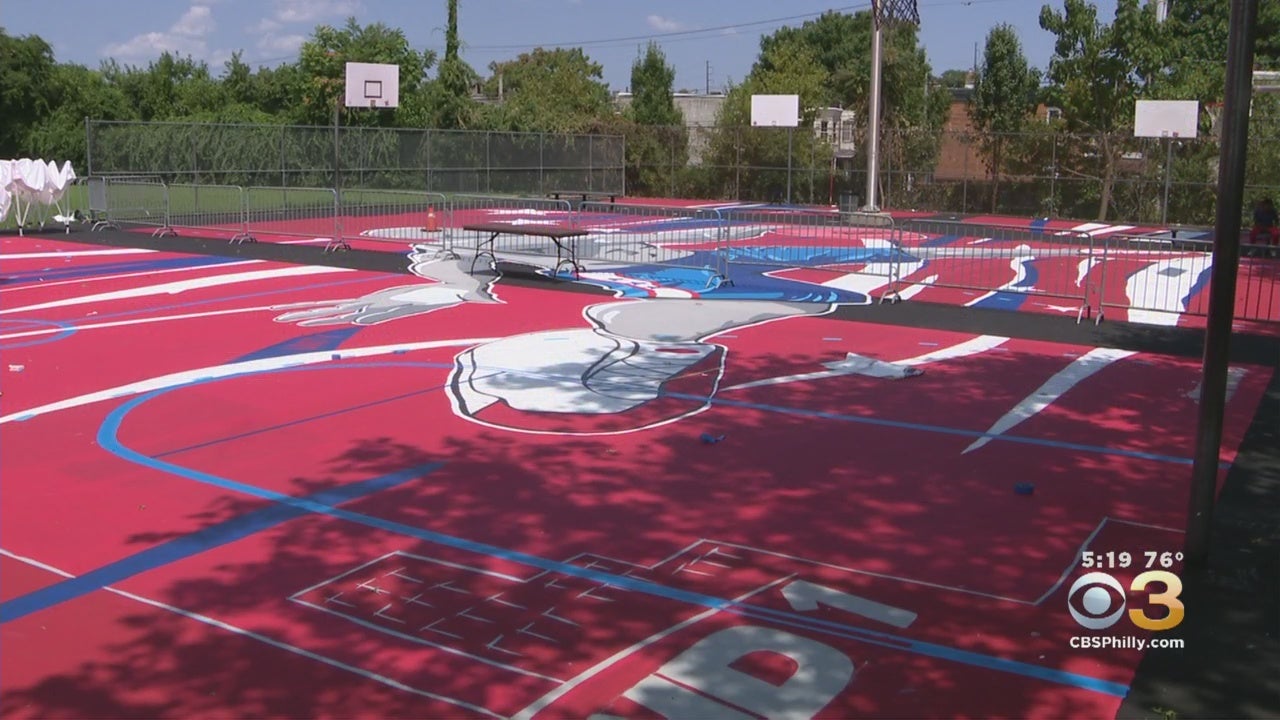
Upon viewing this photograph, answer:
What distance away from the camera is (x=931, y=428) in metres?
9.77

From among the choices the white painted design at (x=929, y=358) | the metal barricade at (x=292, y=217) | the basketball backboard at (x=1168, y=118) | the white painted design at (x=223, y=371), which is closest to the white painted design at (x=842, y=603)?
the white painted design at (x=929, y=358)

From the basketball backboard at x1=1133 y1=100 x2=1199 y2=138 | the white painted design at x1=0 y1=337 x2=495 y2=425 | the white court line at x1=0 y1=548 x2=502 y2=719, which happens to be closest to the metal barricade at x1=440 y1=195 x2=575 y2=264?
the white painted design at x1=0 y1=337 x2=495 y2=425

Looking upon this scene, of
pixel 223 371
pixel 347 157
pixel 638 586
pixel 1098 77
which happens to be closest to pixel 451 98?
pixel 347 157

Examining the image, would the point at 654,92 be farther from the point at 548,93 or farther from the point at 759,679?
the point at 759,679

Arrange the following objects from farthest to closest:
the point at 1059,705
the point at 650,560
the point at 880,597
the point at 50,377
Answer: the point at 50,377
the point at 650,560
the point at 880,597
the point at 1059,705

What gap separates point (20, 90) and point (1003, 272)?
37.9 meters

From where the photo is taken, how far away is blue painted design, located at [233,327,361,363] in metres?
12.7

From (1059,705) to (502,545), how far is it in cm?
327

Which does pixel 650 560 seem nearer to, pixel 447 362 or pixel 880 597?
pixel 880 597

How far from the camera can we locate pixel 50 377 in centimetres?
1145

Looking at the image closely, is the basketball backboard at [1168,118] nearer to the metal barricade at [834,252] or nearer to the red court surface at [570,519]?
the metal barricade at [834,252]

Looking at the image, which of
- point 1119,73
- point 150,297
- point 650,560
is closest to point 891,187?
point 1119,73

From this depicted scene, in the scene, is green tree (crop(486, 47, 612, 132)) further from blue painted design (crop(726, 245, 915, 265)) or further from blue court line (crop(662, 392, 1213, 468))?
blue court line (crop(662, 392, 1213, 468))

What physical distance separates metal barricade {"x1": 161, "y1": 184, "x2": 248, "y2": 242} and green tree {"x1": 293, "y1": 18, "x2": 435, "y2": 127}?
54.3 feet
